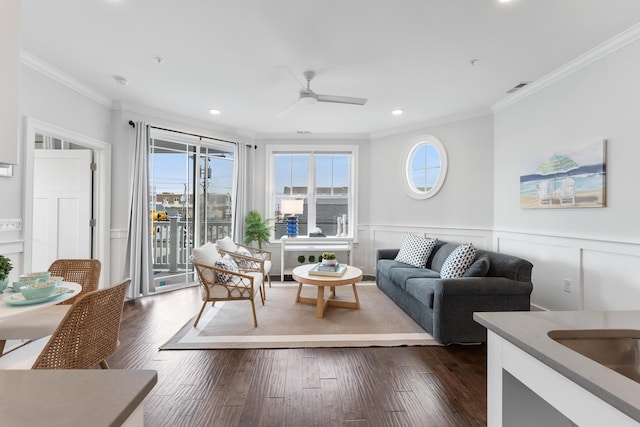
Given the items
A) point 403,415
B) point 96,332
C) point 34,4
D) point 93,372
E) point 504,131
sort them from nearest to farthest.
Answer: point 93,372 < point 96,332 < point 403,415 < point 34,4 < point 504,131

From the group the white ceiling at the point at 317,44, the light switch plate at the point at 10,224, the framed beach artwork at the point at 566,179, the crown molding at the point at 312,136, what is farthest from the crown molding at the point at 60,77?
the framed beach artwork at the point at 566,179

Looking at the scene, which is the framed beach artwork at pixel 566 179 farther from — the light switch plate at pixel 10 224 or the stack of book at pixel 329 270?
the light switch plate at pixel 10 224

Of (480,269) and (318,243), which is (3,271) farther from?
(318,243)

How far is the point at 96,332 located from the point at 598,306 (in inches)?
154

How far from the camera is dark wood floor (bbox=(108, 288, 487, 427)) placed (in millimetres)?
1782

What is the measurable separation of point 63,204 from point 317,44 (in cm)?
371

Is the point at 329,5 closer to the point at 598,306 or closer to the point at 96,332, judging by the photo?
the point at 96,332

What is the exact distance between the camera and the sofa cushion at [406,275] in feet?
11.3

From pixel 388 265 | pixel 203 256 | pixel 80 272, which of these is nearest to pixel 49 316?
pixel 80 272

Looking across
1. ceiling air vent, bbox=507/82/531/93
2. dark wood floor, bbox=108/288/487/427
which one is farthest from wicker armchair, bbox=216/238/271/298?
ceiling air vent, bbox=507/82/531/93

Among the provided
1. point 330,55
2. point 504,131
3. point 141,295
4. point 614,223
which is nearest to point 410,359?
point 614,223

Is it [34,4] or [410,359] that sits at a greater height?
[34,4]

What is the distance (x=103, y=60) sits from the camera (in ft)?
9.48

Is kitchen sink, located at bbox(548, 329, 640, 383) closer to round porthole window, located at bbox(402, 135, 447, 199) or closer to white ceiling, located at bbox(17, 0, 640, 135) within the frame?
white ceiling, located at bbox(17, 0, 640, 135)
